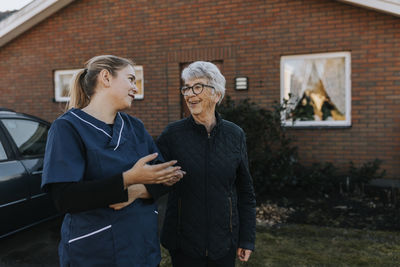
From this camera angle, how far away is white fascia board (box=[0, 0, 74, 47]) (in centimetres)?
805

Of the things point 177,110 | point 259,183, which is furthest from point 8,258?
point 177,110

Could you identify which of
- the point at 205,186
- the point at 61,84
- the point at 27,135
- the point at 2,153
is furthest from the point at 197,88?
the point at 61,84

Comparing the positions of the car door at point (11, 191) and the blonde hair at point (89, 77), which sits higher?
the blonde hair at point (89, 77)

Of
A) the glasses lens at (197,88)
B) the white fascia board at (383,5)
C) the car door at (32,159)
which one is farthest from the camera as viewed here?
the white fascia board at (383,5)

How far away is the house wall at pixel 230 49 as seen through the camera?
6.38 meters

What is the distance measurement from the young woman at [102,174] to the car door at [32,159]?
8.20ft

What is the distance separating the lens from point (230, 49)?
720 cm

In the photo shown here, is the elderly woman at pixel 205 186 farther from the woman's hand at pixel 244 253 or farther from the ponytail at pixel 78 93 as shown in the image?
the ponytail at pixel 78 93

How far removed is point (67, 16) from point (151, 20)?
237 cm

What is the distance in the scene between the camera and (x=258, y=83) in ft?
23.1

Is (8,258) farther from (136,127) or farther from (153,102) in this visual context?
(153,102)

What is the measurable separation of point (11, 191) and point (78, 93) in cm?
238

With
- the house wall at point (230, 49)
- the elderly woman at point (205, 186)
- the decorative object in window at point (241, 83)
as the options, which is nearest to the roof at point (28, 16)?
the house wall at point (230, 49)

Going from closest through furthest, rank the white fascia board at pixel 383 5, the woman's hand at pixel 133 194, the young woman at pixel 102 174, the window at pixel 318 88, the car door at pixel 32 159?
the young woman at pixel 102 174, the woman's hand at pixel 133 194, the car door at pixel 32 159, the white fascia board at pixel 383 5, the window at pixel 318 88
